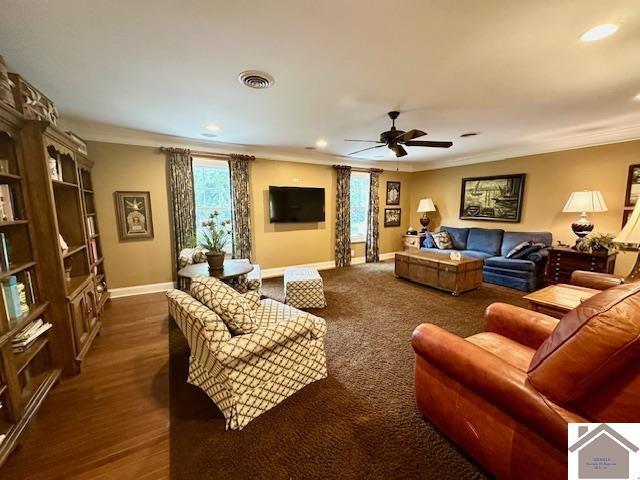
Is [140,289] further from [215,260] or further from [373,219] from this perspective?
[373,219]

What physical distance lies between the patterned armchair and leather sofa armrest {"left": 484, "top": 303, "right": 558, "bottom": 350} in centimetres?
129

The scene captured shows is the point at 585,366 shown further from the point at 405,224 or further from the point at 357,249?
the point at 405,224

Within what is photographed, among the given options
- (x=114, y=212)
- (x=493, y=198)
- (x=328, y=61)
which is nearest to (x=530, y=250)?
(x=493, y=198)

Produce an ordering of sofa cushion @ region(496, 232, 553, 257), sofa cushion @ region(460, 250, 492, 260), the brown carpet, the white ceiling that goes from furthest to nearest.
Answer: sofa cushion @ region(460, 250, 492, 260), sofa cushion @ region(496, 232, 553, 257), the white ceiling, the brown carpet

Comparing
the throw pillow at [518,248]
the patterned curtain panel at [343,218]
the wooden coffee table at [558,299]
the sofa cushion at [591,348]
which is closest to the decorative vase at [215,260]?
the sofa cushion at [591,348]

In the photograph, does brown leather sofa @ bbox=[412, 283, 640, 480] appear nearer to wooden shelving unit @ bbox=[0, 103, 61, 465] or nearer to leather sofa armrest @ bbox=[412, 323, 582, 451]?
leather sofa armrest @ bbox=[412, 323, 582, 451]

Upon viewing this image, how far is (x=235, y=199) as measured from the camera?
473cm

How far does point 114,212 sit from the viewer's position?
3.94 metres

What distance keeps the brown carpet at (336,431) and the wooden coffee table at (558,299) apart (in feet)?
4.06

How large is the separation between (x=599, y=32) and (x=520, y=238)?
3952 millimetres

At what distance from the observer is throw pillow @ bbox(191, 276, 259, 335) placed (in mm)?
1726

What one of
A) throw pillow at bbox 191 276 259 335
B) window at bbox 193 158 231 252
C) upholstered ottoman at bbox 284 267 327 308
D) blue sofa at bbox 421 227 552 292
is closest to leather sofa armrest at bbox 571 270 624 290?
blue sofa at bbox 421 227 552 292

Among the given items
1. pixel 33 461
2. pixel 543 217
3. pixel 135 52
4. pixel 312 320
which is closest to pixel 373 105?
pixel 135 52

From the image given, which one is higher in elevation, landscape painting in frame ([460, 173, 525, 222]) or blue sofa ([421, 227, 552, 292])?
landscape painting in frame ([460, 173, 525, 222])
